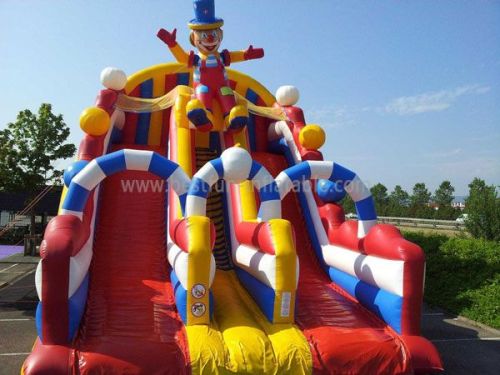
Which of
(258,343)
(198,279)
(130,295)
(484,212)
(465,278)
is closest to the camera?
(258,343)

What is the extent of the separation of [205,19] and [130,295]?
4.76 meters

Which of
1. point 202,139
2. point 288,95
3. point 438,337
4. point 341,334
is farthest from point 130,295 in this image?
point 288,95

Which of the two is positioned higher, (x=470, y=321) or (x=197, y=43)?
(x=197, y=43)

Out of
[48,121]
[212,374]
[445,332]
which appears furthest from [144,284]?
[48,121]

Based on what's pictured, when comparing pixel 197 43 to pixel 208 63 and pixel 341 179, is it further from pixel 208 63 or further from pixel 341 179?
pixel 341 179

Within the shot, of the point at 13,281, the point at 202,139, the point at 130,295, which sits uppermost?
the point at 202,139

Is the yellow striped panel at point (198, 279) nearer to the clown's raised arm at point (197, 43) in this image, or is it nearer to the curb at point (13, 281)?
the clown's raised arm at point (197, 43)

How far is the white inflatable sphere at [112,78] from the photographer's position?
7.77m

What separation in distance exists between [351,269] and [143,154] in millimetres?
3061

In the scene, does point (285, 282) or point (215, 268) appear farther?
point (215, 268)

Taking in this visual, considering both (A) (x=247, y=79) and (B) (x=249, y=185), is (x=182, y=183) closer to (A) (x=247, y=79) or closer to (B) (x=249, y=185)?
(B) (x=249, y=185)

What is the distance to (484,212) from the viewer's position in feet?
37.2

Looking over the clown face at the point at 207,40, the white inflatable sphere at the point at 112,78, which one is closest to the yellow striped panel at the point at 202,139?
the clown face at the point at 207,40

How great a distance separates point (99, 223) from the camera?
670 cm
